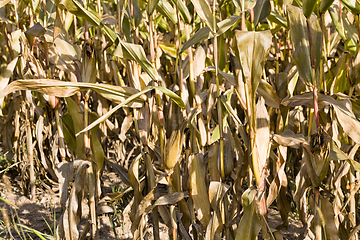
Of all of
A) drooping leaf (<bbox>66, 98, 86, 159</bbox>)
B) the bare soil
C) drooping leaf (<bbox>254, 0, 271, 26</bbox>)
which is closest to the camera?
drooping leaf (<bbox>254, 0, 271, 26</bbox>)

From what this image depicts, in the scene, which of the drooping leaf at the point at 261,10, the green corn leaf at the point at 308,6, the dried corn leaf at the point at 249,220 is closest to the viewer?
the green corn leaf at the point at 308,6

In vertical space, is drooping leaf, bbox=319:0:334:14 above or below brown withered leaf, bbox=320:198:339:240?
above

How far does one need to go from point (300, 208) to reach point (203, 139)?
0.47 m

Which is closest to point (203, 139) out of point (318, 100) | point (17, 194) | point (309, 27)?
point (318, 100)

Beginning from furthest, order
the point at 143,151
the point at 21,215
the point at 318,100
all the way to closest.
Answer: the point at 21,215
the point at 143,151
the point at 318,100

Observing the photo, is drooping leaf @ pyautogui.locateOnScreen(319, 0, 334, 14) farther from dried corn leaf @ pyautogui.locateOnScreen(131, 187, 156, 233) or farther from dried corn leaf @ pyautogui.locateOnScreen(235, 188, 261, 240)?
dried corn leaf @ pyautogui.locateOnScreen(131, 187, 156, 233)

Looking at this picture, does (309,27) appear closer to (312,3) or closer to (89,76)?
(312,3)

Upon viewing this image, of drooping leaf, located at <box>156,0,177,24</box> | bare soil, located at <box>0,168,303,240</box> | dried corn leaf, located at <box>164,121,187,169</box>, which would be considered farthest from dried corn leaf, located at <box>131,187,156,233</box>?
drooping leaf, located at <box>156,0,177,24</box>

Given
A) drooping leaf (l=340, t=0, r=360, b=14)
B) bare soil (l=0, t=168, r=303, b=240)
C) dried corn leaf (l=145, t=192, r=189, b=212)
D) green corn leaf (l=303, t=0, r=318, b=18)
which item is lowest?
bare soil (l=0, t=168, r=303, b=240)

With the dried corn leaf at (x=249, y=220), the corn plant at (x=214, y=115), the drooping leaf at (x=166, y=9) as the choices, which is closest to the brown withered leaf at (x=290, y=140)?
the corn plant at (x=214, y=115)

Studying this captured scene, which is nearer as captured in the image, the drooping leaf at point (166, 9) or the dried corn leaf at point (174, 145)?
the dried corn leaf at point (174, 145)

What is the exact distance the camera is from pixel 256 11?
106 centimetres

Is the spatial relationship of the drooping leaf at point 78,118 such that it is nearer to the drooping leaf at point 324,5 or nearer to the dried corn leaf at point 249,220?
the dried corn leaf at point 249,220

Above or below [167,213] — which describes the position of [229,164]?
above
